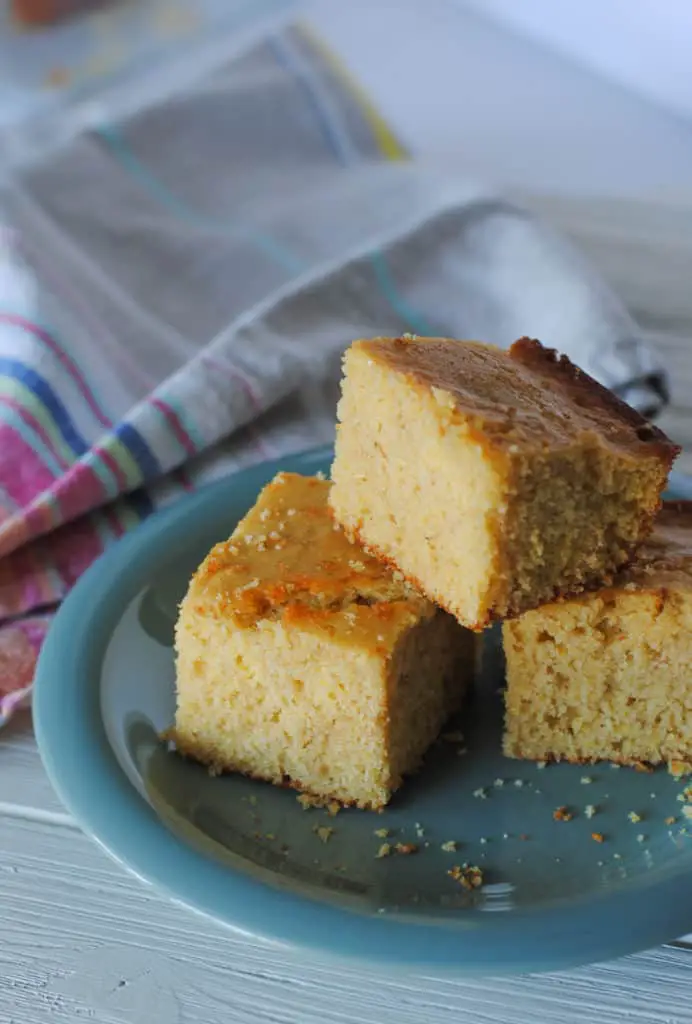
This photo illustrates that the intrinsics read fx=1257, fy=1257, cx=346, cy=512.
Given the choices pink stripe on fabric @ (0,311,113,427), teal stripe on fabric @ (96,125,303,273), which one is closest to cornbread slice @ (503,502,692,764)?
pink stripe on fabric @ (0,311,113,427)

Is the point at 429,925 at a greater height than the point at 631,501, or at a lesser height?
lesser

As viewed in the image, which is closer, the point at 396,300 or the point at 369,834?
the point at 369,834

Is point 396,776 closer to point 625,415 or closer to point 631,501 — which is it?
point 631,501

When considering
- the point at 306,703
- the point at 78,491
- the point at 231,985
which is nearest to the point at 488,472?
the point at 306,703

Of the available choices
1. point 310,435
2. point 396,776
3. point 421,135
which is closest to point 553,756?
point 396,776

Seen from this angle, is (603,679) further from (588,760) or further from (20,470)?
(20,470)

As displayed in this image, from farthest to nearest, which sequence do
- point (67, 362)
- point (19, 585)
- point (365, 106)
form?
point (365, 106) → point (67, 362) → point (19, 585)

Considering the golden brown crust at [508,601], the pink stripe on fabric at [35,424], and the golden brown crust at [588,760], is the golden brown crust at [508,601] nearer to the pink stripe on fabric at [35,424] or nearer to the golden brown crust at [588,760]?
the golden brown crust at [588,760]
